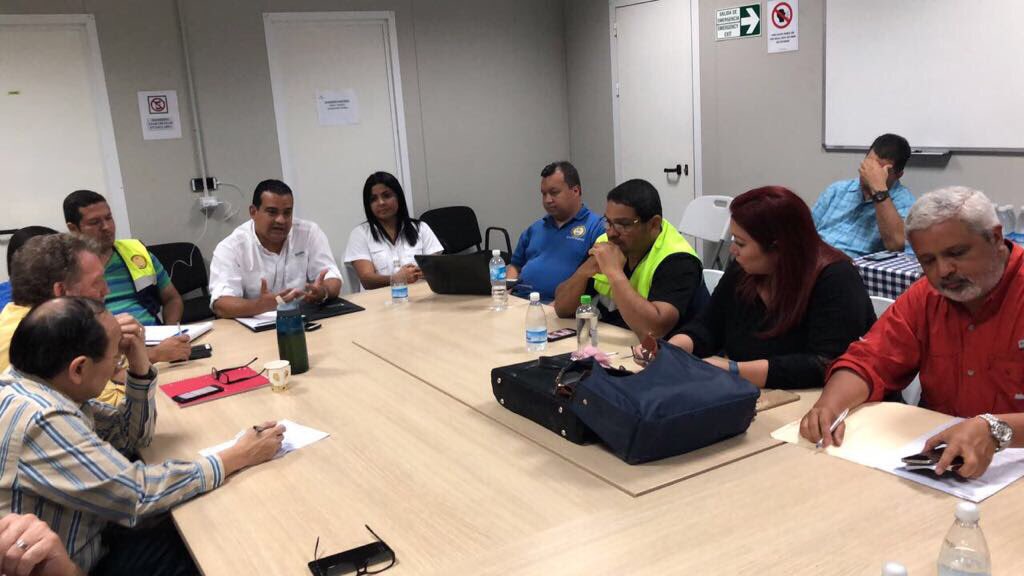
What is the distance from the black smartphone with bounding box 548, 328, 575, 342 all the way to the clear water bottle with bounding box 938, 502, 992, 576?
1.72m

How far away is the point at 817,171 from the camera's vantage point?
502 cm

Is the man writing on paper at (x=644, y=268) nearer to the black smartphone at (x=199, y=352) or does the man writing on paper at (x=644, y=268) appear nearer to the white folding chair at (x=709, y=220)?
the black smartphone at (x=199, y=352)

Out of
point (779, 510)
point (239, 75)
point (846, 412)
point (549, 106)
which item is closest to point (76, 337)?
point (779, 510)

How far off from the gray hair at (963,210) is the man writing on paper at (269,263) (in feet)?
8.43

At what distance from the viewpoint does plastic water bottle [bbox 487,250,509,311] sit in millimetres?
3531

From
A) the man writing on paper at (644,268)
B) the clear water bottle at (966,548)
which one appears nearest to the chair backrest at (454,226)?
the man writing on paper at (644,268)

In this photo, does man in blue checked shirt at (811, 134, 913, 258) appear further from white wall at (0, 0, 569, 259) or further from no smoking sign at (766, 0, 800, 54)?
white wall at (0, 0, 569, 259)

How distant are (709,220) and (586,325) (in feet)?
Result: 9.25

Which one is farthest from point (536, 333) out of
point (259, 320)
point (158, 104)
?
point (158, 104)

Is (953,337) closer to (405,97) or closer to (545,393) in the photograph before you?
(545,393)

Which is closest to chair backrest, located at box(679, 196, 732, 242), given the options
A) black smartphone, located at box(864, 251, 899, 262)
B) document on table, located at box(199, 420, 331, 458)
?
black smartphone, located at box(864, 251, 899, 262)

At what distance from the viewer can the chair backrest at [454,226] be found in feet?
20.2

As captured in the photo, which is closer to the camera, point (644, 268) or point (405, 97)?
point (644, 268)

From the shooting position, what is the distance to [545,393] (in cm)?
207
